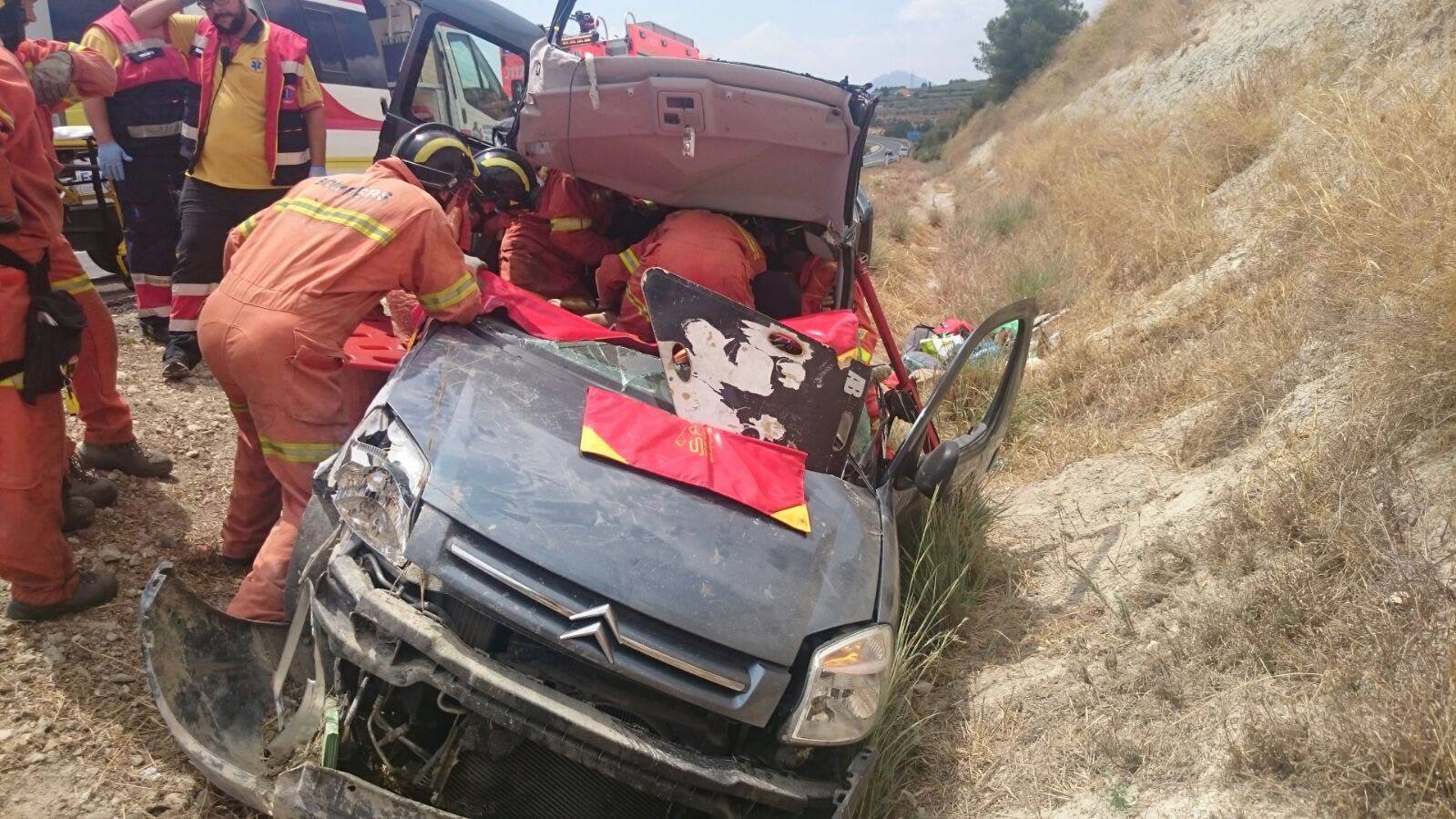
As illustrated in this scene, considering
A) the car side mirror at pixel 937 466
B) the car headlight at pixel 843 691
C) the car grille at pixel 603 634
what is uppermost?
the car side mirror at pixel 937 466

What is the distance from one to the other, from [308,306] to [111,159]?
11.0ft

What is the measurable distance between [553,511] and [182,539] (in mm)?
2200

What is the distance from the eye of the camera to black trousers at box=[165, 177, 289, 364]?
15.9 ft

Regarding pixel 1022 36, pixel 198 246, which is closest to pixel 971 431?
pixel 198 246

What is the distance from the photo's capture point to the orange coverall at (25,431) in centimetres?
274

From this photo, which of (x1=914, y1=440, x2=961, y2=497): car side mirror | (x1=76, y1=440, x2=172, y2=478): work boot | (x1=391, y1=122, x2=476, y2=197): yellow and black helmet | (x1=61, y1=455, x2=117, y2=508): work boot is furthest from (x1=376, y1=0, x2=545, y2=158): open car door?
(x1=914, y1=440, x2=961, y2=497): car side mirror

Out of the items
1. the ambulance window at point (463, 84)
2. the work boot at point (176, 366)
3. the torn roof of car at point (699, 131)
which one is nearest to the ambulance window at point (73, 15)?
the ambulance window at point (463, 84)

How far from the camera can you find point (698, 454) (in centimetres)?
242

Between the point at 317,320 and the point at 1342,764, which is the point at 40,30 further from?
the point at 1342,764

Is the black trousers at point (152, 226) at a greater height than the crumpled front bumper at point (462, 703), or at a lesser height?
lesser

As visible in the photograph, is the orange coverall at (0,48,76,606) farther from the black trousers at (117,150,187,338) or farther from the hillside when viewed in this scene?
the hillside

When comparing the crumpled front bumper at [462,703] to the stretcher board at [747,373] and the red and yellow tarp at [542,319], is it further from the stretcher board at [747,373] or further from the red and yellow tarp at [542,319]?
the red and yellow tarp at [542,319]

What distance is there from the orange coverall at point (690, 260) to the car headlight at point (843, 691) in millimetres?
1489

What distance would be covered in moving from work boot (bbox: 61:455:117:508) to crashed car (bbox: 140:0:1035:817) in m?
1.52
